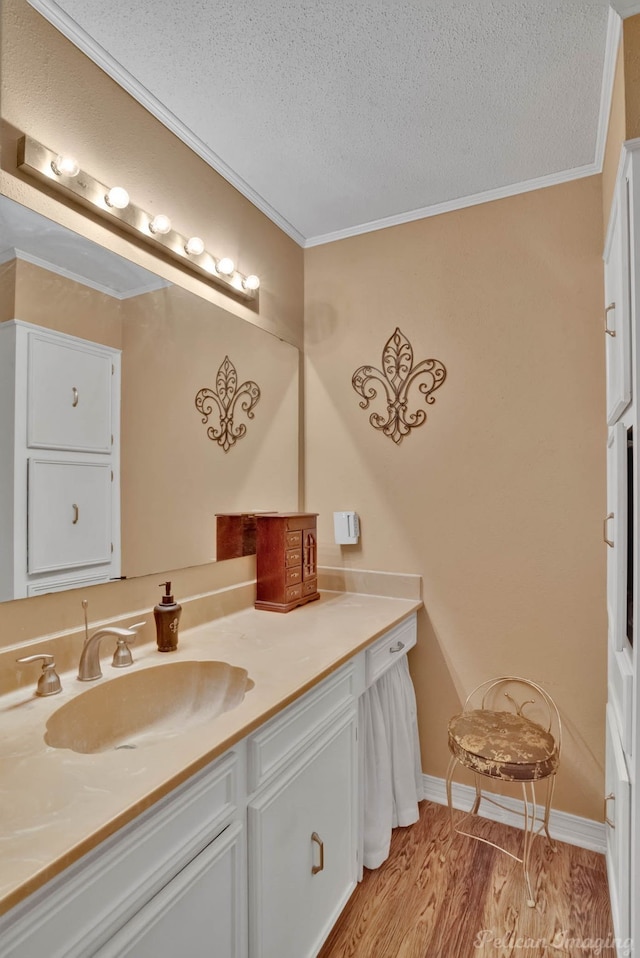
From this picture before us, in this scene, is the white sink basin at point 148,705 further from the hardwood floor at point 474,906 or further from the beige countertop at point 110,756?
the hardwood floor at point 474,906

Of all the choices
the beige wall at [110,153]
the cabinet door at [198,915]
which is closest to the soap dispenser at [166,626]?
the cabinet door at [198,915]

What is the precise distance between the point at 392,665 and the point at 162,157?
1.96 m

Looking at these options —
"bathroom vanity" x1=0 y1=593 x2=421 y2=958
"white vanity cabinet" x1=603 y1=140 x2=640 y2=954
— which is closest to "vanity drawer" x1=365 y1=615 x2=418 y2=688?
"bathroom vanity" x1=0 y1=593 x2=421 y2=958

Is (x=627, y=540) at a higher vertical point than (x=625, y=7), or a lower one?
lower

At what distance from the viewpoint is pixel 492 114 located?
1.69 metres

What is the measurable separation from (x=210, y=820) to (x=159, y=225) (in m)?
1.63

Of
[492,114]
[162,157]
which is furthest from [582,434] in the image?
[162,157]

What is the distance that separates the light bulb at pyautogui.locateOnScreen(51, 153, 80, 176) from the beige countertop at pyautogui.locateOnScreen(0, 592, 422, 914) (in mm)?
1288

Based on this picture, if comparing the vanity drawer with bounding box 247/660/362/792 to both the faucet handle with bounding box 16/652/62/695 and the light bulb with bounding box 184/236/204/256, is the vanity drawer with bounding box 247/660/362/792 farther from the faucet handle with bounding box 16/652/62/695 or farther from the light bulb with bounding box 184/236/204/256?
the light bulb with bounding box 184/236/204/256

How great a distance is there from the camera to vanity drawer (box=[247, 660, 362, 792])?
1.15 metres

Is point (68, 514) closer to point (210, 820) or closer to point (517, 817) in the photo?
point (210, 820)

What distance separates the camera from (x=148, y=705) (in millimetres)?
1391

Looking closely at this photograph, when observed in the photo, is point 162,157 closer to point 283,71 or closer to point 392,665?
point 283,71

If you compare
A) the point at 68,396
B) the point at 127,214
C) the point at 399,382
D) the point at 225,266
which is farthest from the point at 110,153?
the point at 399,382
